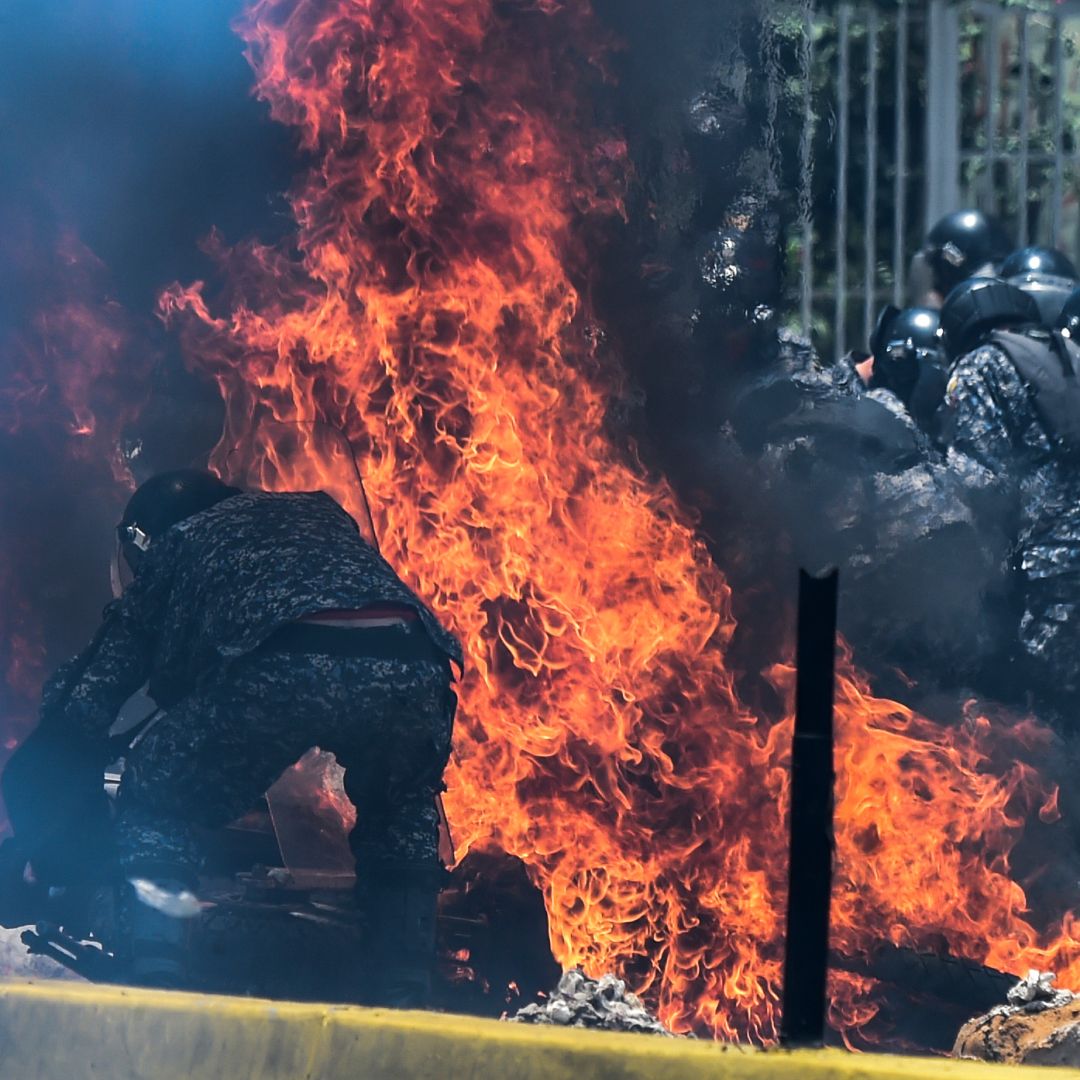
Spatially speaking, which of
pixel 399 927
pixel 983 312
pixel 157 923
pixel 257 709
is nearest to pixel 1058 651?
pixel 983 312

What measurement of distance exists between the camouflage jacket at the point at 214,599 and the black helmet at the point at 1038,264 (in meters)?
4.65

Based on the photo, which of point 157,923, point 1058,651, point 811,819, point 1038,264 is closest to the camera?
point 811,819

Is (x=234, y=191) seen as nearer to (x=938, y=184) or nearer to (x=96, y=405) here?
(x=96, y=405)

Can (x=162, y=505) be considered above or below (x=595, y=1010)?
above

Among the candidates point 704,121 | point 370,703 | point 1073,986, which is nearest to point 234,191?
point 704,121

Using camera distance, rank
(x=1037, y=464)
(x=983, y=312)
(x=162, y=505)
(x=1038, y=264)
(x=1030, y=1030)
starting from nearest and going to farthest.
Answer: (x=1030, y=1030) → (x=162, y=505) → (x=1037, y=464) → (x=983, y=312) → (x=1038, y=264)

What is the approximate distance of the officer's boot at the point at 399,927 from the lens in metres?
5.73

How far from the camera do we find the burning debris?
4785mm

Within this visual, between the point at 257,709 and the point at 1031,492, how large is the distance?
139 inches

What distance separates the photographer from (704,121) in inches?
293

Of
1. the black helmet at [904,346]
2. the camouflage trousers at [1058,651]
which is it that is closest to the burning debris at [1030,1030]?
the camouflage trousers at [1058,651]

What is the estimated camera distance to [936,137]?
12.1 meters

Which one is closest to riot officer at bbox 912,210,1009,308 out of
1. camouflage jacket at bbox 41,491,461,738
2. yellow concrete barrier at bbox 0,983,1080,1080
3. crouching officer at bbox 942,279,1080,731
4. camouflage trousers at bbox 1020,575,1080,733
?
crouching officer at bbox 942,279,1080,731

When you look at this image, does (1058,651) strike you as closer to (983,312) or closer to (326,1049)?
(983,312)
